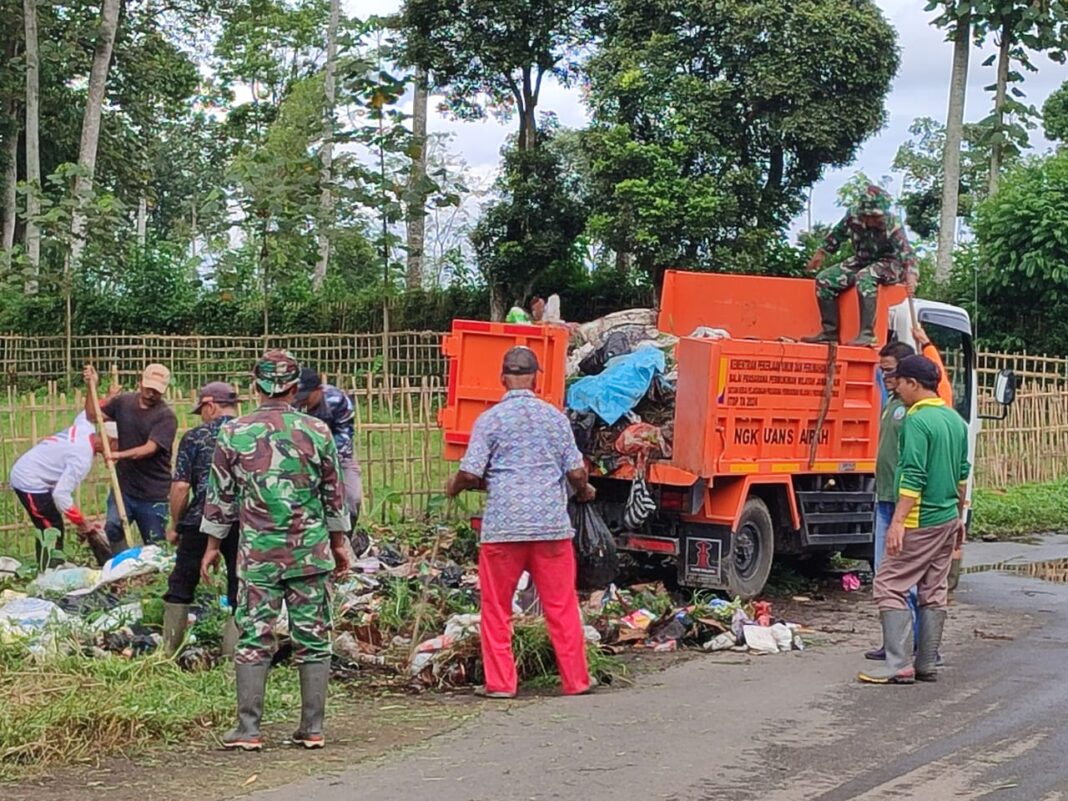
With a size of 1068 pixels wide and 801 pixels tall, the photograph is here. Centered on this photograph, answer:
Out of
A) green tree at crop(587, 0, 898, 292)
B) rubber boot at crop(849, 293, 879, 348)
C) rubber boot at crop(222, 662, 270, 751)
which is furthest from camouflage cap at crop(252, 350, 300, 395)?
green tree at crop(587, 0, 898, 292)

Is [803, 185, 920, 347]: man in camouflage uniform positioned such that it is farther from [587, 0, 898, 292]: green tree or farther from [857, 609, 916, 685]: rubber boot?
[587, 0, 898, 292]: green tree

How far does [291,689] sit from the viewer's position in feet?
24.1

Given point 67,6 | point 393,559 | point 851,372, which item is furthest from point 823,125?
point 67,6

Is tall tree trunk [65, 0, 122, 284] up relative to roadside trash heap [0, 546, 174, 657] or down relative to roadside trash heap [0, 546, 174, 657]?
up

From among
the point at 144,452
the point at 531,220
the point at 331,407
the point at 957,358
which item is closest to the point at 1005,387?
the point at 957,358

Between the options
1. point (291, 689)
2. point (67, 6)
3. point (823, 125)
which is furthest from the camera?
point (67, 6)

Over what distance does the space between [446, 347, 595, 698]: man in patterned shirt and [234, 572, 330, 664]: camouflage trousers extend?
4.25ft

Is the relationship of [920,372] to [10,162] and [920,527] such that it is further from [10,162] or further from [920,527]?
[10,162]

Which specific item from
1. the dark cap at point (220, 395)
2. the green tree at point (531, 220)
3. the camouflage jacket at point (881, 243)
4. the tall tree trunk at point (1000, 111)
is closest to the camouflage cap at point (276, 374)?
the dark cap at point (220, 395)

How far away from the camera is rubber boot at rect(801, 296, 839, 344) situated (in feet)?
37.7

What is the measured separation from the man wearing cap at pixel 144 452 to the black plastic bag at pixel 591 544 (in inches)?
121

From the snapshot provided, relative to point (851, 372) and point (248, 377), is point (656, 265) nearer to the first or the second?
point (248, 377)

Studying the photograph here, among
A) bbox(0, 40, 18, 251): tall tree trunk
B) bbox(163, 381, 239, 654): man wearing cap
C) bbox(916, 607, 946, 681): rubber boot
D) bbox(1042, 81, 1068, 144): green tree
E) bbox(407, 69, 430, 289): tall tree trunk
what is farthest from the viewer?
bbox(1042, 81, 1068, 144): green tree

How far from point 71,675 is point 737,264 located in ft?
60.6
